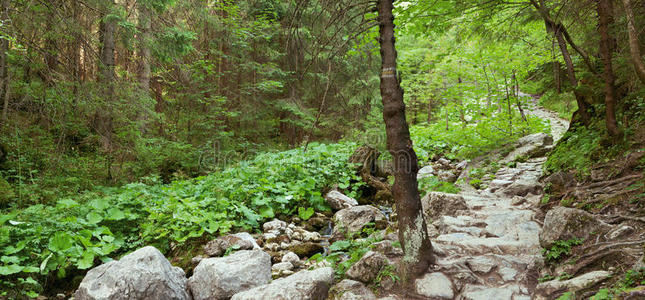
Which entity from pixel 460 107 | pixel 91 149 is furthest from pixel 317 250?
pixel 460 107

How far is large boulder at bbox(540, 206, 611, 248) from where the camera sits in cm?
305

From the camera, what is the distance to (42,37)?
6.61 m

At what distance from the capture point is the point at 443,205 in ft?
18.4

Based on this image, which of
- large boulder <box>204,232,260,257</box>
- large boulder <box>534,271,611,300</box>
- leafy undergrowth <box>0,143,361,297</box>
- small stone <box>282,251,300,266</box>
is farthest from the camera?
large boulder <box>204,232,260,257</box>

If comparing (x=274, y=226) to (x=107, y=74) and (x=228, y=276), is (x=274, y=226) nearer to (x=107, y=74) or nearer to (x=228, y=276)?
(x=228, y=276)

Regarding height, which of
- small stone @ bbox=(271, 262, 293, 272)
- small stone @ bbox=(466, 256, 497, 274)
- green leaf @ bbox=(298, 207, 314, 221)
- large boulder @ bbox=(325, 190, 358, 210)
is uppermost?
large boulder @ bbox=(325, 190, 358, 210)

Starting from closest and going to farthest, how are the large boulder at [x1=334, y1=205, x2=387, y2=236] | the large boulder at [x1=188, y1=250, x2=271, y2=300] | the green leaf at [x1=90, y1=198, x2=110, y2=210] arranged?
1. the large boulder at [x1=188, y1=250, x2=271, y2=300]
2. the green leaf at [x1=90, y1=198, x2=110, y2=210]
3. the large boulder at [x1=334, y1=205, x2=387, y2=236]

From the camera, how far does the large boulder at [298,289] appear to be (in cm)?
316

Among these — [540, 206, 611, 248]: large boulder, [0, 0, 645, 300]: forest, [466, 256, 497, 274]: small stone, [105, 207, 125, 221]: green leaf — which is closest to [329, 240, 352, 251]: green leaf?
[0, 0, 645, 300]: forest

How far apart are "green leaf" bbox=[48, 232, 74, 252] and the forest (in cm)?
2

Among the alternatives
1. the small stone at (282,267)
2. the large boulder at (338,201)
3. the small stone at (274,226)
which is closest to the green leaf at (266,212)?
the small stone at (274,226)

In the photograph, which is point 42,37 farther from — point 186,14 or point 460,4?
point 460,4

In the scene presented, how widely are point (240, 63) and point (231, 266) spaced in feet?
37.2

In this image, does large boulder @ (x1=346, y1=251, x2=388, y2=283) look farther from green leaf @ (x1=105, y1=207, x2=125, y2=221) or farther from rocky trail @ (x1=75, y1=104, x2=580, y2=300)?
green leaf @ (x1=105, y1=207, x2=125, y2=221)
